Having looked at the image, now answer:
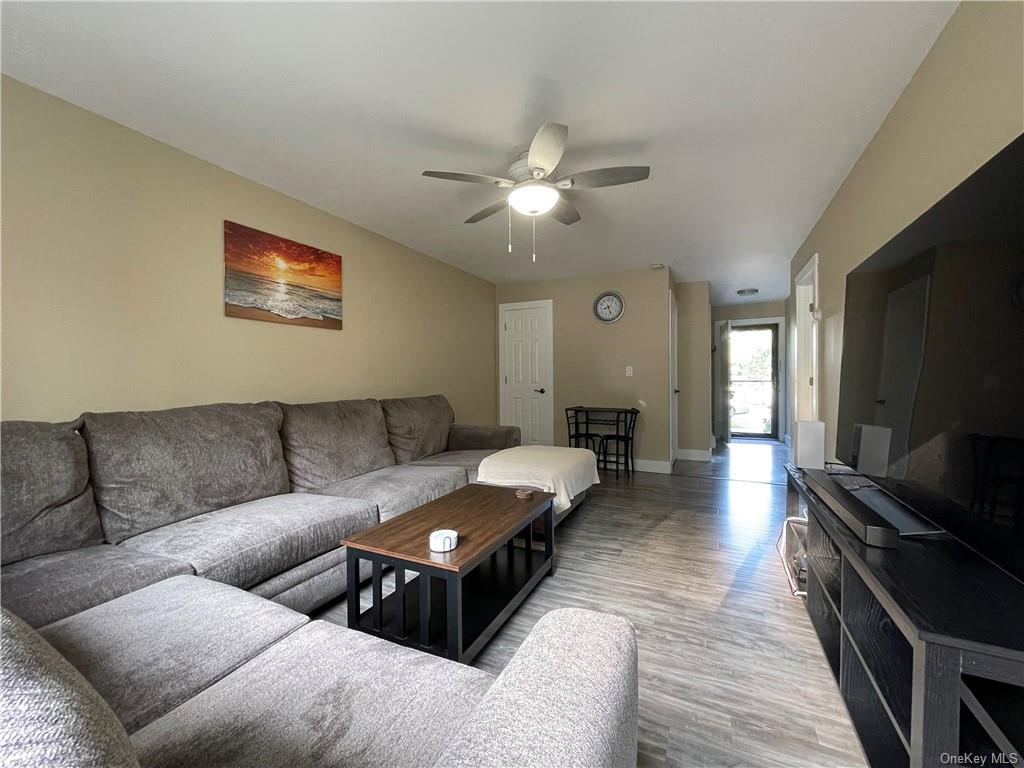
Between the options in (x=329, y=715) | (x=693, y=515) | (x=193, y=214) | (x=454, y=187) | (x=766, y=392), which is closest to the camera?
(x=329, y=715)

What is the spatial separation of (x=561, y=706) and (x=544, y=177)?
7.06 feet

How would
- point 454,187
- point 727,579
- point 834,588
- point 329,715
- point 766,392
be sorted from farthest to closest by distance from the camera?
point 766,392 → point 454,187 → point 727,579 → point 834,588 → point 329,715

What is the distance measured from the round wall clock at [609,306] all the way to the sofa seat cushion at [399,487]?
2.93 meters

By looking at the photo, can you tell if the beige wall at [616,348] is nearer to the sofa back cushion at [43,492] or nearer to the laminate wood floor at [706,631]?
the laminate wood floor at [706,631]

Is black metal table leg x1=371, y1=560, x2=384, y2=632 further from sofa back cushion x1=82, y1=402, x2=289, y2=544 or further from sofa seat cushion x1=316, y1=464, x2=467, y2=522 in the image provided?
sofa back cushion x1=82, y1=402, x2=289, y2=544

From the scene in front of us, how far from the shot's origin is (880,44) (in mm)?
1535

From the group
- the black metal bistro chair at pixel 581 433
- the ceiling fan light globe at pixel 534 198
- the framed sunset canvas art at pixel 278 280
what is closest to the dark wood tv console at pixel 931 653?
the ceiling fan light globe at pixel 534 198

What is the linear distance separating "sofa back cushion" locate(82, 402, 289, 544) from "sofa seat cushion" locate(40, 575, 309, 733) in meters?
0.64

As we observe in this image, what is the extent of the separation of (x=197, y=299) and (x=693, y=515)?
3.66 metres

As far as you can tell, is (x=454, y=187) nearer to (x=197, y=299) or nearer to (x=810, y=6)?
(x=197, y=299)

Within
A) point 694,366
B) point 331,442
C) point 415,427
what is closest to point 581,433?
point 694,366

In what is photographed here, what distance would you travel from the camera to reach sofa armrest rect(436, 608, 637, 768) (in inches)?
20.7

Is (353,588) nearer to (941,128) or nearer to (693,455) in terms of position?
(941,128)

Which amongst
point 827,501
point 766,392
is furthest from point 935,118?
point 766,392
